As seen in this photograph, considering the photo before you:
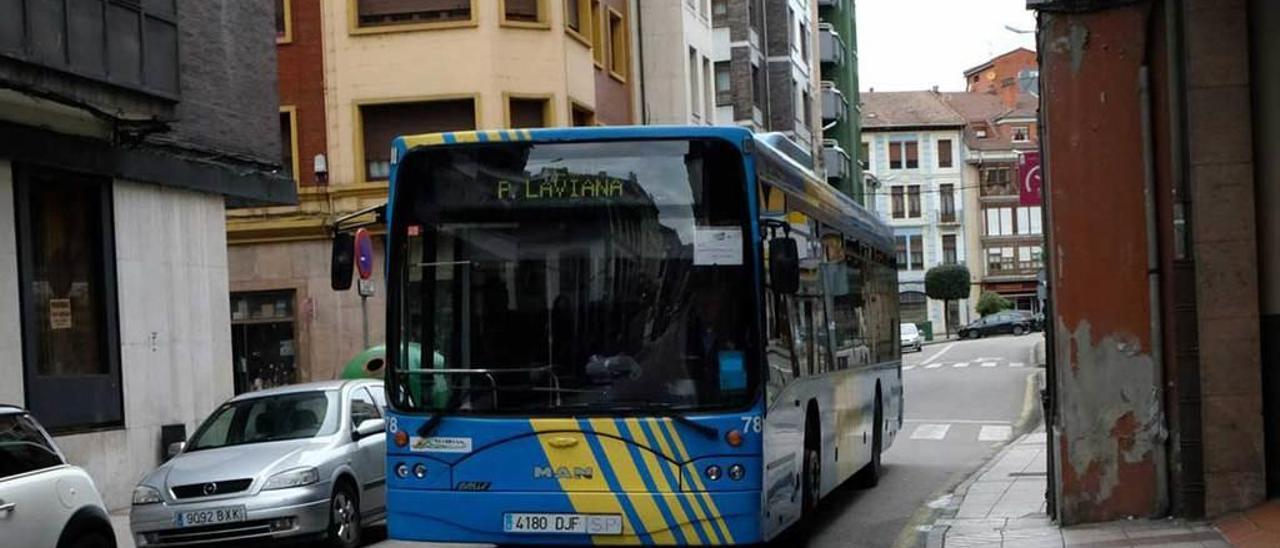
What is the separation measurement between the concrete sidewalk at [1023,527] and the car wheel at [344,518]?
485 centimetres

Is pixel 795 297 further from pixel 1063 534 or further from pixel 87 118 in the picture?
pixel 87 118

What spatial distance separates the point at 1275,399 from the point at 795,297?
351cm

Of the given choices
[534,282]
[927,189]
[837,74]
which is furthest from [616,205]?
[927,189]

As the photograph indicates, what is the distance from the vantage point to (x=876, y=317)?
55.3 ft

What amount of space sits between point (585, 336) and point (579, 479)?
0.89 meters

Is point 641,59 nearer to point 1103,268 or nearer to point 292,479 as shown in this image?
point 292,479

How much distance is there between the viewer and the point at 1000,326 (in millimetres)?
82500

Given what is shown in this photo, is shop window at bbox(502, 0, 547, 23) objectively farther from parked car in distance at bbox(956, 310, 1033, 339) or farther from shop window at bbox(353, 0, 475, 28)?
parked car in distance at bbox(956, 310, 1033, 339)

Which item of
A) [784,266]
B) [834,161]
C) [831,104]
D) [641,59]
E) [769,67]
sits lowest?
[784,266]

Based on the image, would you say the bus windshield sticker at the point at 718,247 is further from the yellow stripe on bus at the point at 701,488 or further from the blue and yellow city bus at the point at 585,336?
the yellow stripe on bus at the point at 701,488

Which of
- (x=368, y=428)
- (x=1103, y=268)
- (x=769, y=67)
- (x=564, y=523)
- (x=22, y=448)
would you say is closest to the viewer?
(x=22, y=448)

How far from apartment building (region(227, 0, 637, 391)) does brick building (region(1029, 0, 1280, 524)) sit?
66.9ft

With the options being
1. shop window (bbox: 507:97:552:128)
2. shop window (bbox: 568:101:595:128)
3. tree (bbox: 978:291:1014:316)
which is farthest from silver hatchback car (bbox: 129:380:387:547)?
tree (bbox: 978:291:1014:316)

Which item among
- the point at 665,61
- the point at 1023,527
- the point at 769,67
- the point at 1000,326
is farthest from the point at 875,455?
the point at 1000,326
